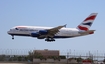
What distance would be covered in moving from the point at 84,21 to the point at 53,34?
38.9 feet

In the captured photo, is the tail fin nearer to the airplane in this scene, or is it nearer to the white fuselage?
the airplane

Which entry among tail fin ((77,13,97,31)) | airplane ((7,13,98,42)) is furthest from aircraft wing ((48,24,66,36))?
tail fin ((77,13,97,31))

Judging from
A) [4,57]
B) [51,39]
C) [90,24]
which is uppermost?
[90,24]

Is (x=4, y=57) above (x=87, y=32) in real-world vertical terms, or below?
below

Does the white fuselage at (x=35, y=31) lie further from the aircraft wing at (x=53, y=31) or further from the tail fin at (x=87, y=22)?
the tail fin at (x=87, y=22)

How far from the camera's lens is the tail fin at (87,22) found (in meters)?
72.2

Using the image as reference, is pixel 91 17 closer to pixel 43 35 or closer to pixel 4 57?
pixel 43 35

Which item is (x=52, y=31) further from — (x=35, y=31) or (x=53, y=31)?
(x=35, y=31)

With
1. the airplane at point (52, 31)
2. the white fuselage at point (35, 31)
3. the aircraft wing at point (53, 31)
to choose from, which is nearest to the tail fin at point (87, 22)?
the airplane at point (52, 31)

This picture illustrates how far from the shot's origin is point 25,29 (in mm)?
64688

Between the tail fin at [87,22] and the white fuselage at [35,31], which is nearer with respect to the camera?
the white fuselage at [35,31]

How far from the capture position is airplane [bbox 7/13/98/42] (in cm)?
6488

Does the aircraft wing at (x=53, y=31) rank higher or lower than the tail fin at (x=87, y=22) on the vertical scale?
lower

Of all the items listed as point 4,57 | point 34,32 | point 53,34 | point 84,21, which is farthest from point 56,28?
point 4,57
